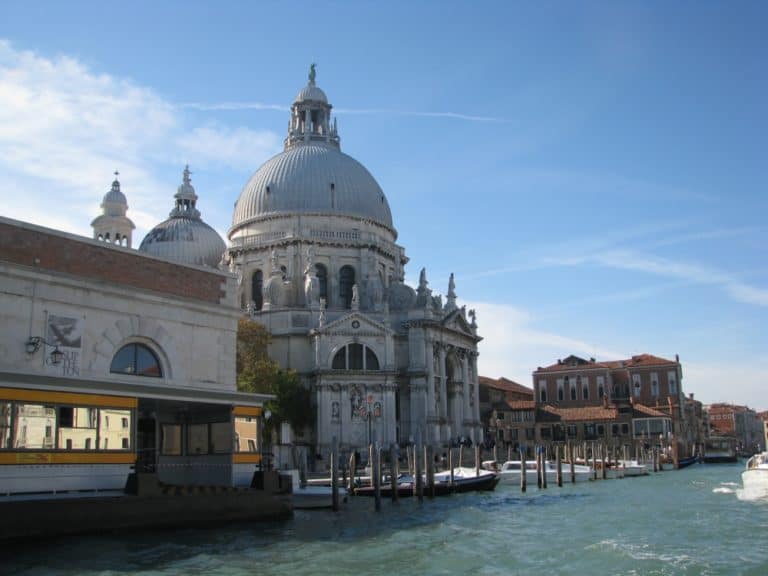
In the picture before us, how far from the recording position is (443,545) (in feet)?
60.5

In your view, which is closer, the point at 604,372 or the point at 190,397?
the point at 190,397

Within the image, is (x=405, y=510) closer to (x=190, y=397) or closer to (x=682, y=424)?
(x=190, y=397)

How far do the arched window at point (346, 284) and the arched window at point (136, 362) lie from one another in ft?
117

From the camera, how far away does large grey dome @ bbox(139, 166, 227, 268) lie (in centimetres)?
6034

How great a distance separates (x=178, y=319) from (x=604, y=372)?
2480 inches

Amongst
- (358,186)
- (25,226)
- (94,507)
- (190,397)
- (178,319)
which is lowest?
(94,507)

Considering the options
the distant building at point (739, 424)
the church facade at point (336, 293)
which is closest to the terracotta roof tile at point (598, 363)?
the church facade at point (336, 293)

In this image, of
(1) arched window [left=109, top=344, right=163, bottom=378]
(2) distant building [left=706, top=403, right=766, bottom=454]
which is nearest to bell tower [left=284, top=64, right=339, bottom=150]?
(1) arched window [left=109, top=344, right=163, bottom=378]

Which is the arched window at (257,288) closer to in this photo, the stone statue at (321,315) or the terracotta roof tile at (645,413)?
the stone statue at (321,315)

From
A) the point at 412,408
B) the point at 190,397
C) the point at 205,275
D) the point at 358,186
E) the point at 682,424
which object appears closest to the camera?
the point at 190,397

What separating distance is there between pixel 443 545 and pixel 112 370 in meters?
8.18

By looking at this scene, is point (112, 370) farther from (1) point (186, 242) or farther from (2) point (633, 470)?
(1) point (186, 242)

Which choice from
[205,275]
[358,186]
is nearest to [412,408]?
[358,186]

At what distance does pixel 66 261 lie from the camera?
19.8 meters
